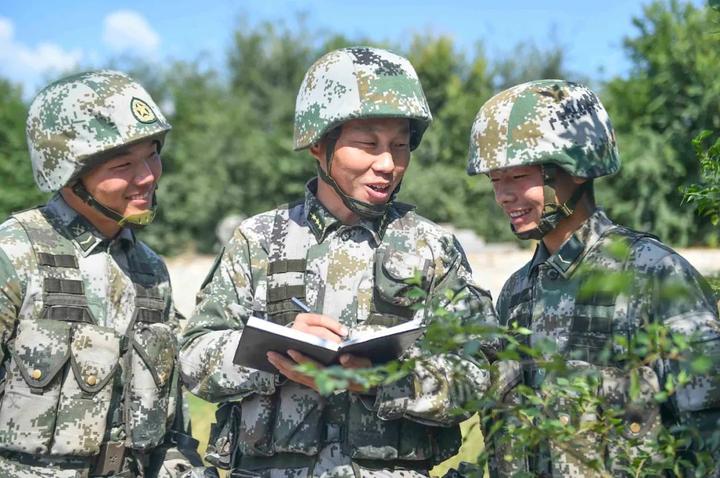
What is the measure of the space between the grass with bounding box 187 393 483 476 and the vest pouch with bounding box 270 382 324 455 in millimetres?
2511

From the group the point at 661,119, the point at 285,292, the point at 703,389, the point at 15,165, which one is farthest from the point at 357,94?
the point at 15,165

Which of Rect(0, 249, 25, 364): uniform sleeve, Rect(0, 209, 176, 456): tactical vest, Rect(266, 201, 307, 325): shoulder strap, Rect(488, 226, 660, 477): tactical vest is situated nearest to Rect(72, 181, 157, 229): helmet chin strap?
Rect(0, 209, 176, 456): tactical vest

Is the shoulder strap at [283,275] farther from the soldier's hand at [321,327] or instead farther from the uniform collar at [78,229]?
the uniform collar at [78,229]

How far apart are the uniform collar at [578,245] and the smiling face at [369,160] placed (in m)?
0.72

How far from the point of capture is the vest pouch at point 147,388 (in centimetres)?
418

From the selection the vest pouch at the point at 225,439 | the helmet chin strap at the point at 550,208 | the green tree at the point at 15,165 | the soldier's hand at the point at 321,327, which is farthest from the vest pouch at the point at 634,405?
the green tree at the point at 15,165

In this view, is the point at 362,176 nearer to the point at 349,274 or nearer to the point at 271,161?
the point at 349,274

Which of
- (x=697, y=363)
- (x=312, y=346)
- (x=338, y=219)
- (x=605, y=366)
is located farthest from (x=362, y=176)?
(x=697, y=363)

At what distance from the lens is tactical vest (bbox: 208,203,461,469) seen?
3771 millimetres

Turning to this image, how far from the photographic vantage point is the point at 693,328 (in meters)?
3.29

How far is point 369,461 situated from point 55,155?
1992mm

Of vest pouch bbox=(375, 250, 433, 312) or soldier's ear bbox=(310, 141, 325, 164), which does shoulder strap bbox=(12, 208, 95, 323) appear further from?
vest pouch bbox=(375, 250, 433, 312)

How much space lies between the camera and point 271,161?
25875 millimetres

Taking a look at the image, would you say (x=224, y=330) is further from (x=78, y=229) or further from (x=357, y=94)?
(x=357, y=94)
